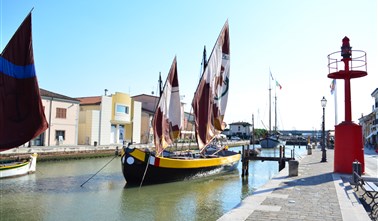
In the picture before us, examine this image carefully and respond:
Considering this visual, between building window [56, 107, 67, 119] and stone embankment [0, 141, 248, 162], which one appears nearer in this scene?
stone embankment [0, 141, 248, 162]

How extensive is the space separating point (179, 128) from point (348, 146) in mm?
11461

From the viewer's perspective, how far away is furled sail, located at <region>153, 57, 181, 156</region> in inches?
839

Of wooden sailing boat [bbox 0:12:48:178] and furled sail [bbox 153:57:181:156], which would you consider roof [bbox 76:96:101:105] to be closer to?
furled sail [bbox 153:57:181:156]

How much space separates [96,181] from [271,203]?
13.7 metres

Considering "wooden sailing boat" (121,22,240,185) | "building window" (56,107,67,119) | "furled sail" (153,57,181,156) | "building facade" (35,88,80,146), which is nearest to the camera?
"wooden sailing boat" (121,22,240,185)

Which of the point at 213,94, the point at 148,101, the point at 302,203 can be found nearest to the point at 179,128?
the point at 213,94

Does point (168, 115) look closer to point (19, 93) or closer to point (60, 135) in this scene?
point (19, 93)

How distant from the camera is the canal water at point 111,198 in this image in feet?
42.1

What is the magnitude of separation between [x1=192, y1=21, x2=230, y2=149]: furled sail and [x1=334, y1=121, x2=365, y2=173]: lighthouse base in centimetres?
913

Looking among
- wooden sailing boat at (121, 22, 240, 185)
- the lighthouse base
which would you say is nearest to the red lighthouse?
the lighthouse base

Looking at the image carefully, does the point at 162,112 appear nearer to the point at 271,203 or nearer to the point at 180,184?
the point at 180,184

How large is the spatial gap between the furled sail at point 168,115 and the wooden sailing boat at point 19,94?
12.8m

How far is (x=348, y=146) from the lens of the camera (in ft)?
52.6

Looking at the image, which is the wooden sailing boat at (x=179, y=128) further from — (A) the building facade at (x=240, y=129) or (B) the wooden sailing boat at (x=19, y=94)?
(A) the building facade at (x=240, y=129)
